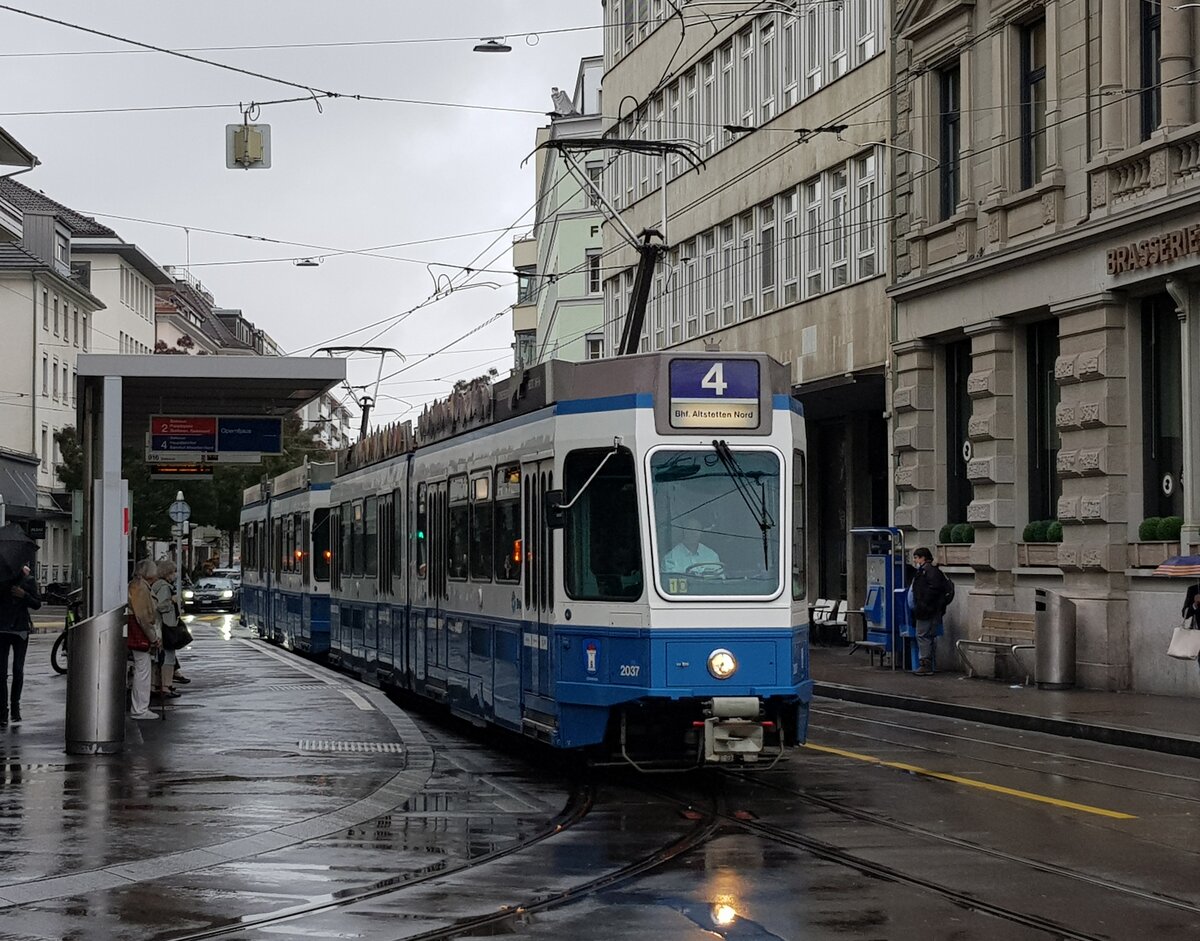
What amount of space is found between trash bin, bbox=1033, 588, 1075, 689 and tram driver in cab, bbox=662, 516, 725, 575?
38.2 feet

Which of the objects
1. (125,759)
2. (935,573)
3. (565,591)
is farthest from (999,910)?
(935,573)

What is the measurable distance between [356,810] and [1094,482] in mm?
14911

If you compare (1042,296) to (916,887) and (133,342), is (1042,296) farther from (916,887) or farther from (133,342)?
(133,342)

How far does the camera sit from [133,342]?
102 meters

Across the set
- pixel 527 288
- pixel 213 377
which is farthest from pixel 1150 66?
pixel 527 288

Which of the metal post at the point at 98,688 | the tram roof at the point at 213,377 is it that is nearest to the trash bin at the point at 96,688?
the metal post at the point at 98,688

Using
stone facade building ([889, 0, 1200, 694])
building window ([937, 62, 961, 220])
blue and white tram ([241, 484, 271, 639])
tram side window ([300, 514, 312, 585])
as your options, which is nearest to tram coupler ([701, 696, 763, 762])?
stone facade building ([889, 0, 1200, 694])

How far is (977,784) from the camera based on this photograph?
14594 mm

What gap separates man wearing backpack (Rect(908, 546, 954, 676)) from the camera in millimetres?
27719

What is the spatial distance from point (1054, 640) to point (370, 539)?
8.76 meters

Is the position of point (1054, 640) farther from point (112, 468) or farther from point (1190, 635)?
point (112, 468)

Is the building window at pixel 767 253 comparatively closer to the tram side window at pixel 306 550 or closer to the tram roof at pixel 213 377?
the tram side window at pixel 306 550

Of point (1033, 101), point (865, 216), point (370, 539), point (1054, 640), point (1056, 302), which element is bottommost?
point (1054, 640)

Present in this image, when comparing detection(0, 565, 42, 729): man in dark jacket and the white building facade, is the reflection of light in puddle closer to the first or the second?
detection(0, 565, 42, 729): man in dark jacket
